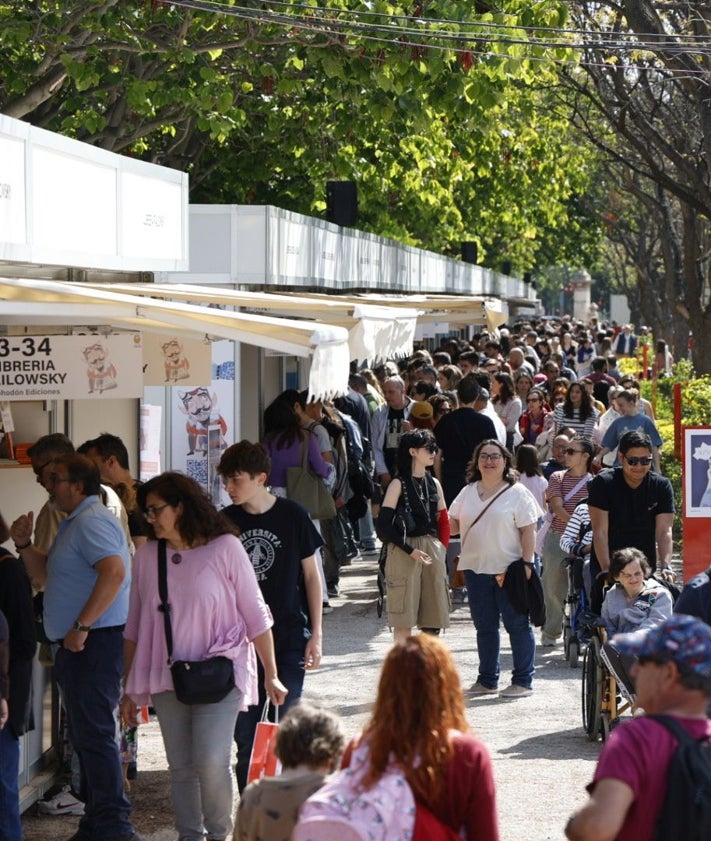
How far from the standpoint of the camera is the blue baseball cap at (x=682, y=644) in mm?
3988

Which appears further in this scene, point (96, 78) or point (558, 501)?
point (96, 78)

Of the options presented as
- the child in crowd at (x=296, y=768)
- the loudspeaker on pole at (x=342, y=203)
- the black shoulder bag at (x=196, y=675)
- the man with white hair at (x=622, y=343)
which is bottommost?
the black shoulder bag at (x=196, y=675)

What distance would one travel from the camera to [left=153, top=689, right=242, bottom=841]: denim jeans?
6395 mm

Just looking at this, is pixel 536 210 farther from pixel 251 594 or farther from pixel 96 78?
pixel 251 594

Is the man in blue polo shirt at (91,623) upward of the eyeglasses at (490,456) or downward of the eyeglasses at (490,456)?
downward

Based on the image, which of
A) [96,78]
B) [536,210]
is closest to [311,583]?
[96,78]

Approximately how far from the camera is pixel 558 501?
38.7ft

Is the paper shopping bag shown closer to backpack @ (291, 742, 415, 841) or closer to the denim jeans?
the denim jeans

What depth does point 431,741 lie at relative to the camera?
4027 mm

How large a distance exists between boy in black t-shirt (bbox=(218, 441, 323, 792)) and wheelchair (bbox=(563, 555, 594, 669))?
2.85 metres

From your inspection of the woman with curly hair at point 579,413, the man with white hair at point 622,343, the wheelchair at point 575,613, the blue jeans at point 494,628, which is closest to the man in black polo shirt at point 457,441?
the wheelchair at point 575,613

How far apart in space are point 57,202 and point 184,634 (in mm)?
2914

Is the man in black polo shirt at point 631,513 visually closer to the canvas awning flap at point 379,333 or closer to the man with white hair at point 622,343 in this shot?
the canvas awning flap at point 379,333

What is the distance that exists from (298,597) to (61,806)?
5.59ft
